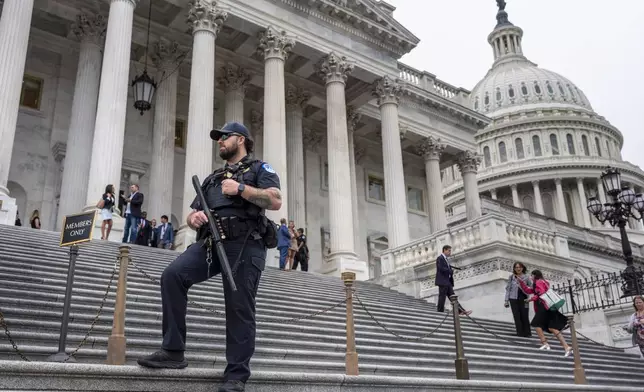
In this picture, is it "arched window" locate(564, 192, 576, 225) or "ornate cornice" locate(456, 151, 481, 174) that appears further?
"arched window" locate(564, 192, 576, 225)

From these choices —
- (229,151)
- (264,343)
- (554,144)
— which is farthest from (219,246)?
(554,144)

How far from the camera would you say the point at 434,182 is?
30.8 m

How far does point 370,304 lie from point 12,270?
314 inches

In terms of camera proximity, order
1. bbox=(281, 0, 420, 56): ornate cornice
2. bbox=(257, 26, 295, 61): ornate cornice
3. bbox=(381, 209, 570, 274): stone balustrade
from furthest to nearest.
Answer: bbox=(281, 0, 420, 56): ornate cornice < bbox=(257, 26, 295, 61): ornate cornice < bbox=(381, 209, 570, 274): stone balustrade

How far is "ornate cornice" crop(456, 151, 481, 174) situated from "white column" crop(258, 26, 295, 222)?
572 inches

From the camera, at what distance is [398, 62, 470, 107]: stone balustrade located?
1271 inches

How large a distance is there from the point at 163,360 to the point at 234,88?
864 inches

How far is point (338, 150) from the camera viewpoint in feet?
76.7

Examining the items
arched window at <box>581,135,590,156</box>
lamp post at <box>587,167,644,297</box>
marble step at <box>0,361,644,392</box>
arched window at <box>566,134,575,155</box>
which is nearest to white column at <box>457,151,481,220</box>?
lamp post at <box>587,167,644,297</box>

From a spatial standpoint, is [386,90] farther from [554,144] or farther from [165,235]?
[554,144]

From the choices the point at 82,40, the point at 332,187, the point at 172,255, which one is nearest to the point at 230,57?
the point at 82,40

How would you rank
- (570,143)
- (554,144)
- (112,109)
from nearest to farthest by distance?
(112,109), (554,144), (570,143)

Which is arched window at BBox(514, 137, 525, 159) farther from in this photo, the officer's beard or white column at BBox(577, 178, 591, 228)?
the officer's beard

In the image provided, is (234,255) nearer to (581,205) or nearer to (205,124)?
(205,124)
